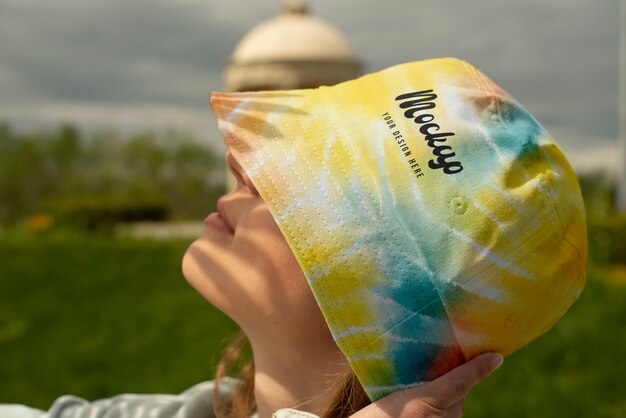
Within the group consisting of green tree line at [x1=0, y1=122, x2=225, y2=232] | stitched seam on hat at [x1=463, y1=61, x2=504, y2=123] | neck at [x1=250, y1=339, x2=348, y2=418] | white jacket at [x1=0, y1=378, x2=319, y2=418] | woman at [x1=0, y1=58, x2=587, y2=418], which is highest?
stitched seam on hat at [x1=463, y1=61, x2=504, y2=123]

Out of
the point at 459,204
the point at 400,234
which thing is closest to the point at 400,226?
the point at 400,234

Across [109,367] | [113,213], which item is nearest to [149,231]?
[113,213]

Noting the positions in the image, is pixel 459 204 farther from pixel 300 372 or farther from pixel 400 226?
pixel 300 372

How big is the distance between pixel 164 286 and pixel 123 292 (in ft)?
1.49

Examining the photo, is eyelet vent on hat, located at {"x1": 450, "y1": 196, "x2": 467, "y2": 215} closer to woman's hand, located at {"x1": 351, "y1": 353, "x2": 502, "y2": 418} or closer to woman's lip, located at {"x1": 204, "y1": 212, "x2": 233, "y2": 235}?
woman's hand, located at {"x1": 351, "y1": 353, "x2": 502, "y2": 418}

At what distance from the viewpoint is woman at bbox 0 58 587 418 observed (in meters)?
1.71

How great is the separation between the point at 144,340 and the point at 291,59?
11303mm

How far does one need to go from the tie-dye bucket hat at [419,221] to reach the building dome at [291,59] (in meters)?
15.2

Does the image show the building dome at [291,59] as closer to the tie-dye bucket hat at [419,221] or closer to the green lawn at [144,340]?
the green lawn at [144,340]

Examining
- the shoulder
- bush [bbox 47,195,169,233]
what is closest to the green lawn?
the shoulder

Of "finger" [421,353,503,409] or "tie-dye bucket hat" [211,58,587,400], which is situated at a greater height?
"tie-dye bucket hat" [211,58,587,400]

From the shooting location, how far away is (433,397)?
68.3 inches

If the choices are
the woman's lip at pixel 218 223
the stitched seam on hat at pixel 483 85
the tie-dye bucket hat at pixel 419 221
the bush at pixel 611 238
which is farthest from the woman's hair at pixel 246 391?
the bush at pixel 611 238

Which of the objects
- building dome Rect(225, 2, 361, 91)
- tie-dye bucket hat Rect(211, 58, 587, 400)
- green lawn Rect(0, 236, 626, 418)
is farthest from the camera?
building dome Rect(225, 2, 361, 91)
